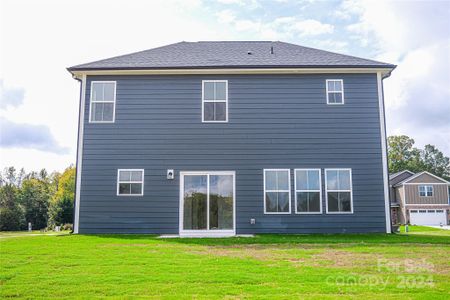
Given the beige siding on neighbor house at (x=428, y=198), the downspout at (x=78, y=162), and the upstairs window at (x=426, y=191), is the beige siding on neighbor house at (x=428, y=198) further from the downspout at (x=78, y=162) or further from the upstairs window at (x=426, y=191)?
the downspout at (x=78, y=162)

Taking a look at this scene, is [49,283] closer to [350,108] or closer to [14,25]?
[14,25]

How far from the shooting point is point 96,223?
1254 cm

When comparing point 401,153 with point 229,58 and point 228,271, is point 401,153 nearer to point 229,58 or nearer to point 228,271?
point 229,58

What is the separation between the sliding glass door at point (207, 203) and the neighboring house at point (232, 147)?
1.3 inches

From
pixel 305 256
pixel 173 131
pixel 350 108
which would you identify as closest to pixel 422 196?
pixel 350 108

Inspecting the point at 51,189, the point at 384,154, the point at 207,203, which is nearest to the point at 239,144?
the point at 207,203

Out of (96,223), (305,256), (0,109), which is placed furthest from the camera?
(0,109)

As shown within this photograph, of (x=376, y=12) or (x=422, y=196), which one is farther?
(x=422, y=196)

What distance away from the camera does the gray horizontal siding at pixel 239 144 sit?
12.5 metres

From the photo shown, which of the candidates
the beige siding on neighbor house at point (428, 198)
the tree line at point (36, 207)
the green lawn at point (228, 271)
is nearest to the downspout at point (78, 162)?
the green lawn at point (228, 271)

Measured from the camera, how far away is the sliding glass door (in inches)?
489

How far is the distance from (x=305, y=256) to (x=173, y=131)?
694 cm

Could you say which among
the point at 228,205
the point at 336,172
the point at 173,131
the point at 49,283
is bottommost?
the point at 49,283

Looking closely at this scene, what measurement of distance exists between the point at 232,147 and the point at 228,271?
712 centimetres
